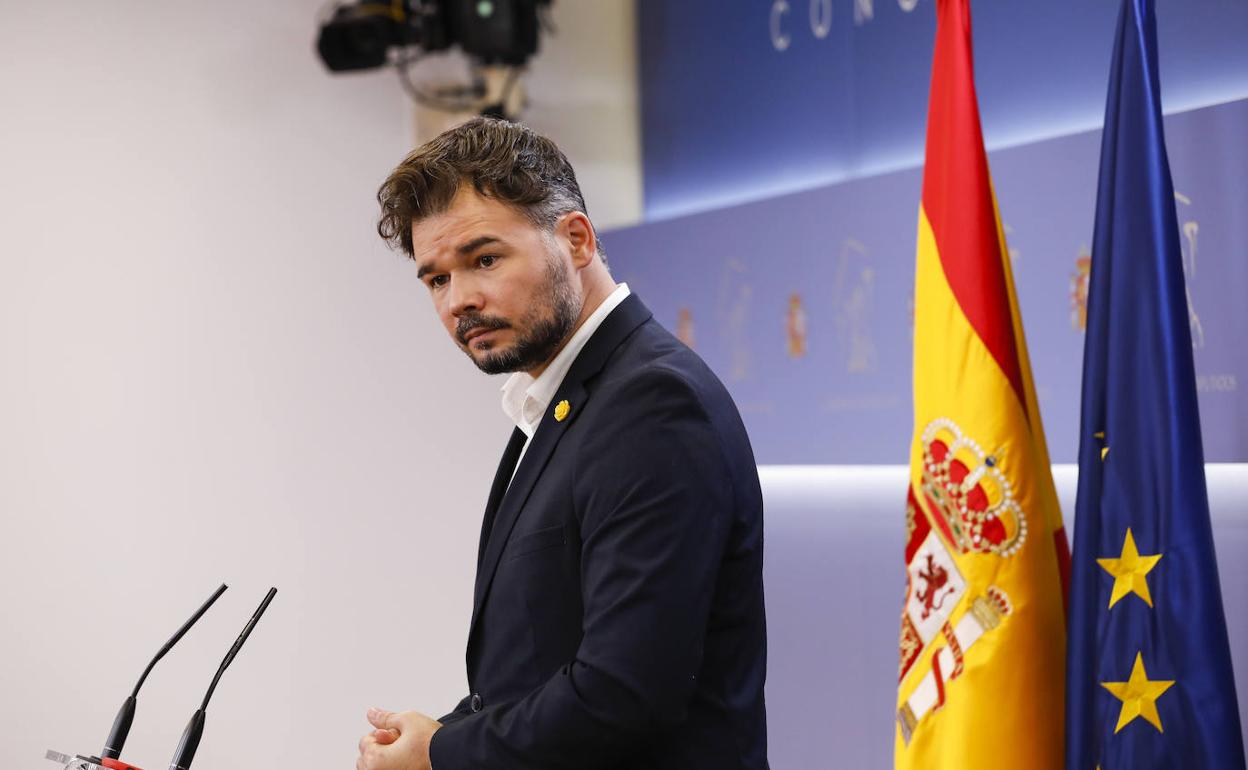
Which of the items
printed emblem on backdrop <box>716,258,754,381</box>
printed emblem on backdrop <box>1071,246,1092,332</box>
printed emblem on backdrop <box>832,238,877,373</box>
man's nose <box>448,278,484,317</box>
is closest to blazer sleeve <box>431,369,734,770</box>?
man's nose <box>448,278,484,317</box>

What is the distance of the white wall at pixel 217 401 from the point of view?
4.00 meters

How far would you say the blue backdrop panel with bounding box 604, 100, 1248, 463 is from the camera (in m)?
2.66

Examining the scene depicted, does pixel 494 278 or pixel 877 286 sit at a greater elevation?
pixel 877 286

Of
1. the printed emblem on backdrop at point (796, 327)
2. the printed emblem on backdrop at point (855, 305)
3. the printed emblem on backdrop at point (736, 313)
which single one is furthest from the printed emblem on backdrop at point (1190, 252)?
the printed emblem on backdrop at point (736, 313)

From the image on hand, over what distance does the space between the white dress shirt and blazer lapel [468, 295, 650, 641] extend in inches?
0.6

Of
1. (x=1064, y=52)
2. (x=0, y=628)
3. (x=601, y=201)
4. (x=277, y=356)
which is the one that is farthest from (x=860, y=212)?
(x=0, y=628)

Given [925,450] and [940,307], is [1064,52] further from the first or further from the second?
[925,450]

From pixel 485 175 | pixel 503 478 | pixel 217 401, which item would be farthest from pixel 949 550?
pixel 217 401

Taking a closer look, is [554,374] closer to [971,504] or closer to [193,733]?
[193,733]

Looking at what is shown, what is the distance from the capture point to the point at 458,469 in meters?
4.66

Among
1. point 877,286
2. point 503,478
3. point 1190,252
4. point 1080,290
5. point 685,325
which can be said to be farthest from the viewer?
point 685,325

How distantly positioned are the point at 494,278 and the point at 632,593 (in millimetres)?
424

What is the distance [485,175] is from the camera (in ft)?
5.29

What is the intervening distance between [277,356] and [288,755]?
1.23 meters
